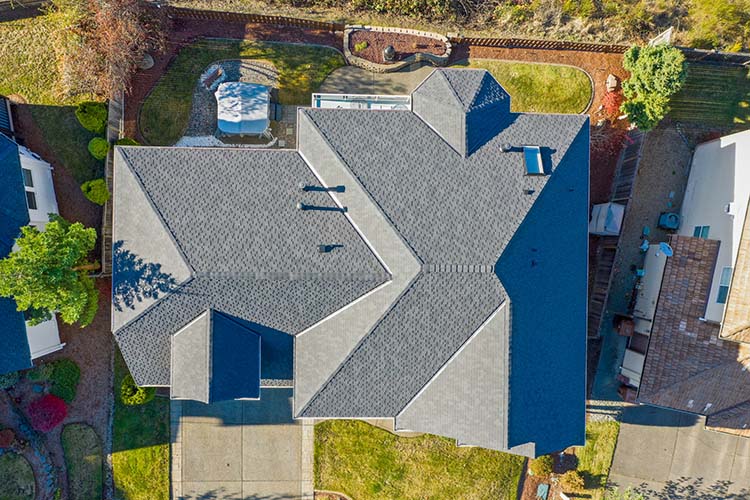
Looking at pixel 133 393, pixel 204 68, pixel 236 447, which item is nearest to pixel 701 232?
pixel 236 447

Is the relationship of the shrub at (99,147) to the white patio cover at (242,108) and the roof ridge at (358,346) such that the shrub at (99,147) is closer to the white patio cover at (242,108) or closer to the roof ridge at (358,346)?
the white patio cover at (242,108)

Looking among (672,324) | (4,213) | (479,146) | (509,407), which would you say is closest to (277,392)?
(509,407)

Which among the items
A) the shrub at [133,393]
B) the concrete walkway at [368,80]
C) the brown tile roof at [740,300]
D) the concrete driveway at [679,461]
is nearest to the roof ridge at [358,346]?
the shrub at [133,393]

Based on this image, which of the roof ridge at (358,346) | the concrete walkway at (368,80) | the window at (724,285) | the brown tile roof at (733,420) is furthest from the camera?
the concrete walkway at (368,80)

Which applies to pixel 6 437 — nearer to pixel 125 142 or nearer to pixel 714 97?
pixel 125 142

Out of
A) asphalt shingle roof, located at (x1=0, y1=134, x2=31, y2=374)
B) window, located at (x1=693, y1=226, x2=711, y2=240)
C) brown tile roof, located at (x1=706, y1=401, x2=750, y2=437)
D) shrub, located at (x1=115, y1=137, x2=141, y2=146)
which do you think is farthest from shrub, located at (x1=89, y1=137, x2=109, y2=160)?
brown tile roof, located at (x1=706, y1=401, x2=750, y2=437)

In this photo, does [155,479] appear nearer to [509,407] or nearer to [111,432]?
[111,432]
